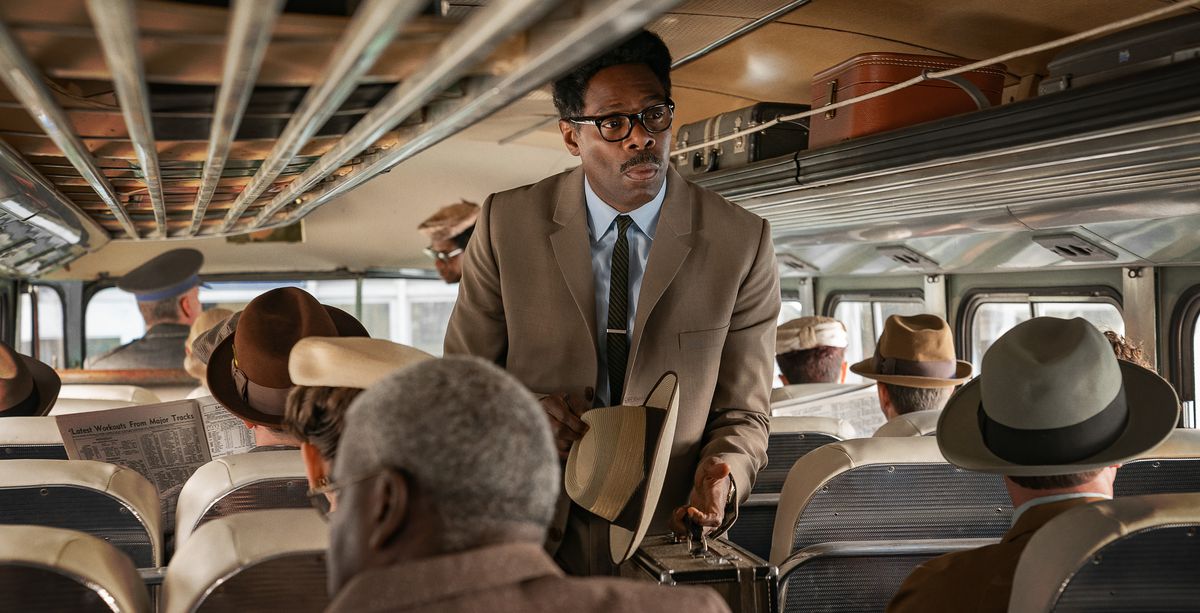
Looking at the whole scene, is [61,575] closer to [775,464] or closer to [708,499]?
[708,499]

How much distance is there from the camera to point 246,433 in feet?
12.6

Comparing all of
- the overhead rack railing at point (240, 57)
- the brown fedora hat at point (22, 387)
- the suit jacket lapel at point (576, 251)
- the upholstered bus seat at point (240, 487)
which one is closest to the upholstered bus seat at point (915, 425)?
the suit jacket lapel at point (576, 251)

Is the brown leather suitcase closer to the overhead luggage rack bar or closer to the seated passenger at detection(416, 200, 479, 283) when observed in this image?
the overhead luggage rack bar

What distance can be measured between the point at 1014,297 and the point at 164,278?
236 inches

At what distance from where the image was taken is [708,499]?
7.41ft

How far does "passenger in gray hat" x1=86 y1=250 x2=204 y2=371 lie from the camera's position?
8078mm

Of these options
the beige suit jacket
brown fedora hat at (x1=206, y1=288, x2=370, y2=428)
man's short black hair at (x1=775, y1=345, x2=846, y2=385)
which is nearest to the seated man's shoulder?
the beige suit jacket

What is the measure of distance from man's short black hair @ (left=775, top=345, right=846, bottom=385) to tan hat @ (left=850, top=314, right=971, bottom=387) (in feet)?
2.05

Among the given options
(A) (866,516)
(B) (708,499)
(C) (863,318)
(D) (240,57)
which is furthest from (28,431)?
(C) (863,318)

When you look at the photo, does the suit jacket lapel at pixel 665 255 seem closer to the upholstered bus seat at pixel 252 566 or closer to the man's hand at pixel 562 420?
the man's hand at pixel 562 420

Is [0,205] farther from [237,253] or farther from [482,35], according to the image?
[237,253]

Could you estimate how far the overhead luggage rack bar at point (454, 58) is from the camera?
1.04m

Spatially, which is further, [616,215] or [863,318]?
[863,318]

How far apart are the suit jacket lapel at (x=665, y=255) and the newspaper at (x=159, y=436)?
1589 millimetres
